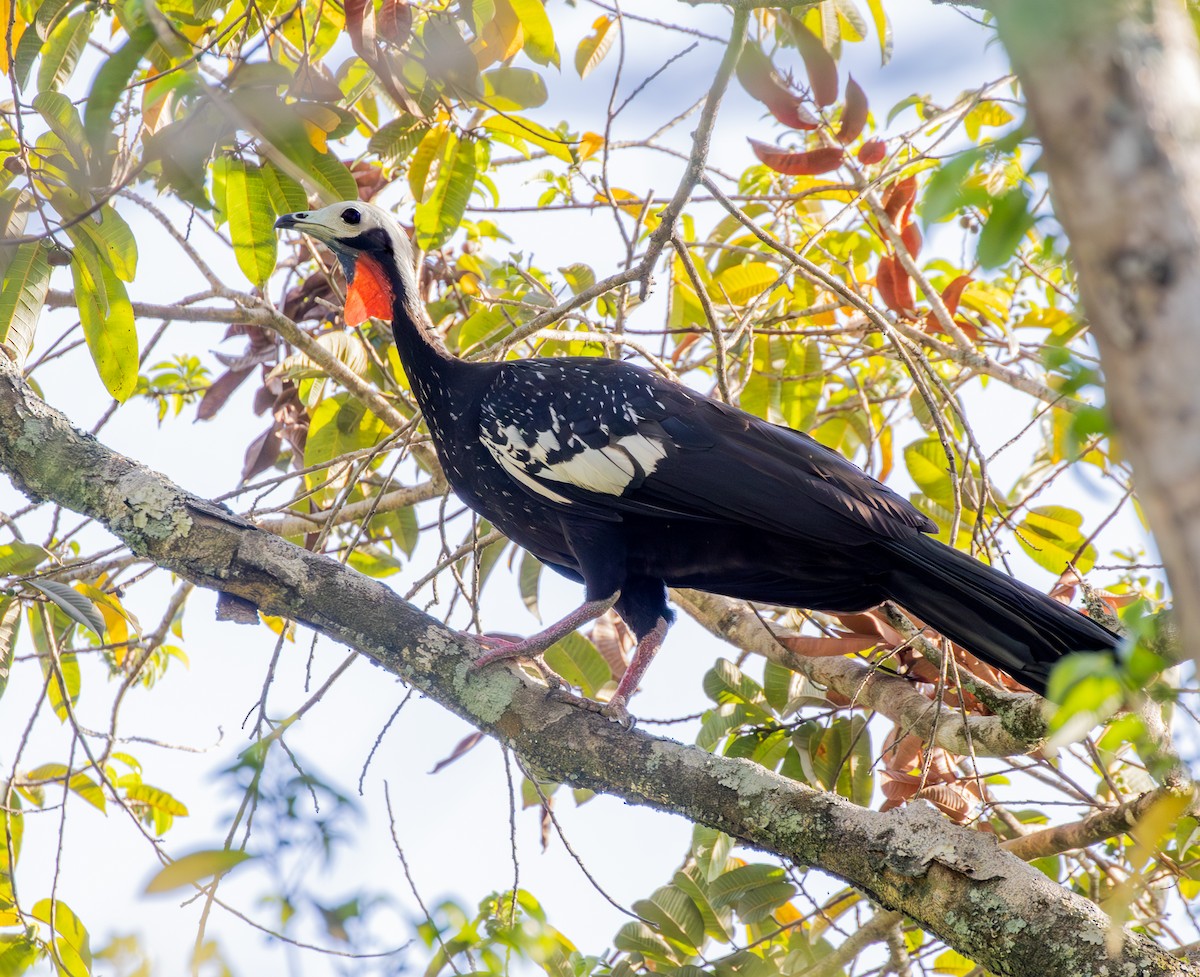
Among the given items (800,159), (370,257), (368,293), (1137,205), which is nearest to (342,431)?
(368,293)

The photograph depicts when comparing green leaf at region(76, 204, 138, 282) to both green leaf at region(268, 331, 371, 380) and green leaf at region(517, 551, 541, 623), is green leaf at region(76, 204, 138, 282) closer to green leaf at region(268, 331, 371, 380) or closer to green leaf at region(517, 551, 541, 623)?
green leaf at region(268, 331, 371, 380)

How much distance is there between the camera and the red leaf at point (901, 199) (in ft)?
13.5

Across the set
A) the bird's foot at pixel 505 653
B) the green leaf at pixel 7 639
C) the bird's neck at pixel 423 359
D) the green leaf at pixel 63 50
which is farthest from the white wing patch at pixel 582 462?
the green leaf at pixel 63 50

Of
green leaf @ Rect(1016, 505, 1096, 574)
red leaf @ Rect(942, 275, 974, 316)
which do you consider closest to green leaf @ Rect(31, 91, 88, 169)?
red leaf @ Rect(942, 275, 974, 316)

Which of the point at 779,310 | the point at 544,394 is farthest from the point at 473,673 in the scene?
the point at 779,310

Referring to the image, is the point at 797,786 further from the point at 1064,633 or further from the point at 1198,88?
the point at 1198,88

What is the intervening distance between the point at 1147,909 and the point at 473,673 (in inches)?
95.1

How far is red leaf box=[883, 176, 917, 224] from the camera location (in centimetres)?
410

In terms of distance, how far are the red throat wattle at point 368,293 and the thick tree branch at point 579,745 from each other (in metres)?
1.40

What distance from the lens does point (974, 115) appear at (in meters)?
4.77

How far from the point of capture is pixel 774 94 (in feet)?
12.1

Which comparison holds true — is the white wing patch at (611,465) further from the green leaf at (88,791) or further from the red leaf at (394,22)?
the green leaf at (88,791)

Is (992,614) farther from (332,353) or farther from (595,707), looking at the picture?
(332,353)

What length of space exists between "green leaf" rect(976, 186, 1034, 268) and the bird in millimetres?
1966
